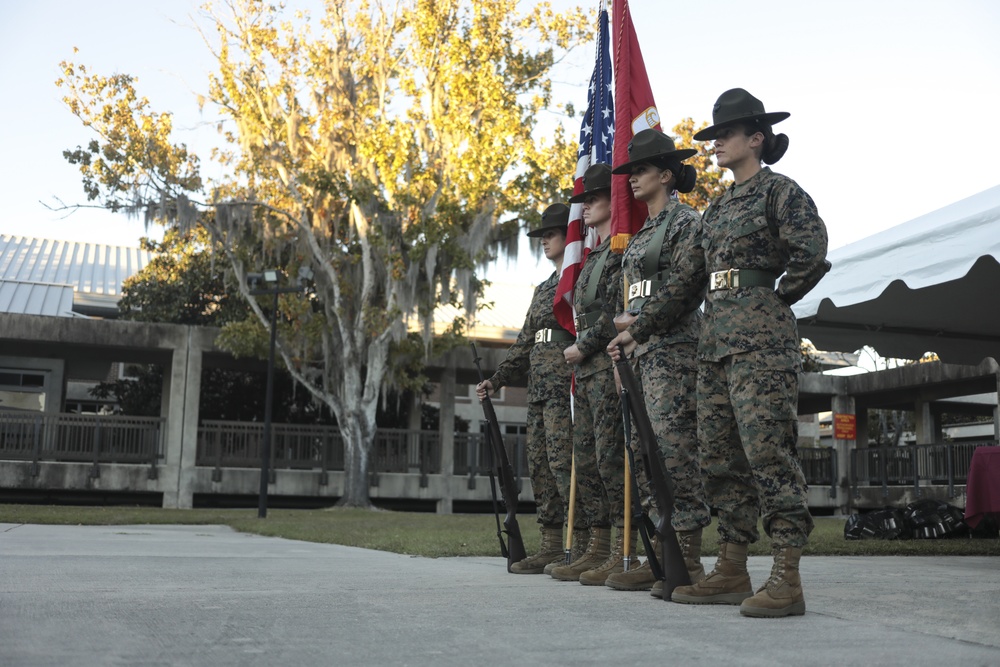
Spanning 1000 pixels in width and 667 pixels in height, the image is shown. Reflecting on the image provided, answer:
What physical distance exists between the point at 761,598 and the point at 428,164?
58.3 feet

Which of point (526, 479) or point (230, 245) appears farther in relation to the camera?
point (526, 479)

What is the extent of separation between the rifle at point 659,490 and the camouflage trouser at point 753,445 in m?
0.19

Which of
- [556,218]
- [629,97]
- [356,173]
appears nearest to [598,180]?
[556,218]

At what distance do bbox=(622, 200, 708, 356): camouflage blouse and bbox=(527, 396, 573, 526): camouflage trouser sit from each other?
1.05 m

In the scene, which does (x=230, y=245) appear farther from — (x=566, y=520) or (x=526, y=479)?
(x=566, y=520)

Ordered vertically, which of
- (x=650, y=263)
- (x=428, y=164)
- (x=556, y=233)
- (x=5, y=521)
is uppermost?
(x=428, y=164)

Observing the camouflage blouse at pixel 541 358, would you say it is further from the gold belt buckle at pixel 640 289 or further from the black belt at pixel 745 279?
the black belt at pixel 745 279

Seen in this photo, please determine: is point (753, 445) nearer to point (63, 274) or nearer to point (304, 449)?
point (304, 449)

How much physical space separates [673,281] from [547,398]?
1453 millimetres

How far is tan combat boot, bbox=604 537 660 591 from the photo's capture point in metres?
4.66

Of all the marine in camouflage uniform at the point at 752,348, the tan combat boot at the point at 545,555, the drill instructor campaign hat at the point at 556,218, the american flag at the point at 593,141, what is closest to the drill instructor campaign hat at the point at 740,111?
the marine in camouflage uniform at the point at 752,348

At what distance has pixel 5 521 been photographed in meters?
11.9

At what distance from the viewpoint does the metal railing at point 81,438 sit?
19.7 metres

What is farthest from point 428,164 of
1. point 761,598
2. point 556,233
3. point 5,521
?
point 761,598
